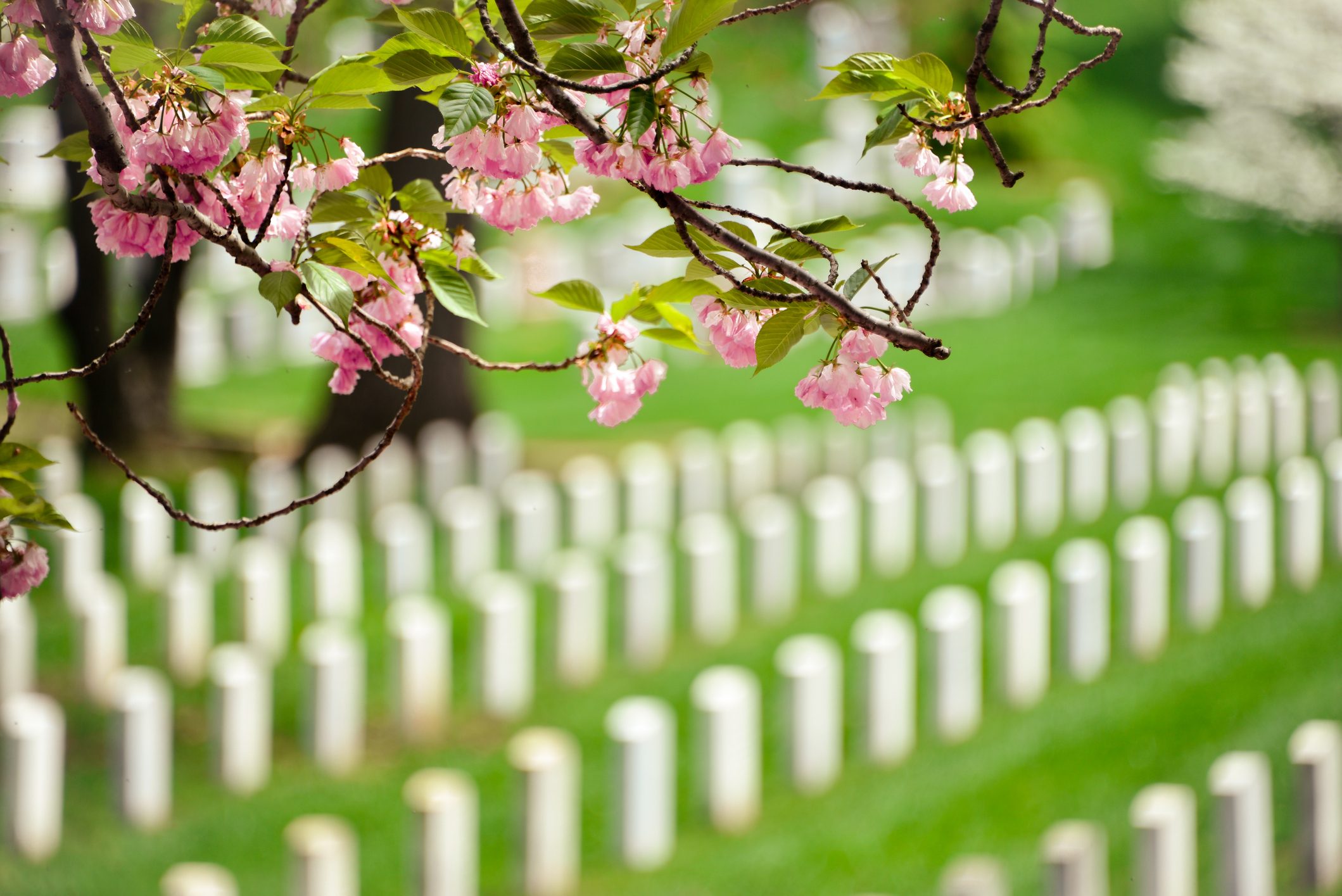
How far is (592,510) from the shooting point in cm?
739

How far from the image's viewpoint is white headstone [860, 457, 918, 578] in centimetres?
741

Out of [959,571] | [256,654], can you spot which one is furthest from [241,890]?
[959,571]

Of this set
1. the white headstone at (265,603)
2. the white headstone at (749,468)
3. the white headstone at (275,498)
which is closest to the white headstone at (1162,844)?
the white headstone at (265,603)

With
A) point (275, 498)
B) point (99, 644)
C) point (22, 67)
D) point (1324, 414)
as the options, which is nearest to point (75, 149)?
point (22, 67)

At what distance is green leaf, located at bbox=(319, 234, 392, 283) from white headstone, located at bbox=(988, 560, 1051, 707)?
4719 millimetres

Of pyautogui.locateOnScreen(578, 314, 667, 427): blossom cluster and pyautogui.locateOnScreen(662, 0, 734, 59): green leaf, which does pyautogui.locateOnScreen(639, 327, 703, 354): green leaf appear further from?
pyautogui.locateOnScreen(662, 0, 734, 59): green leaf

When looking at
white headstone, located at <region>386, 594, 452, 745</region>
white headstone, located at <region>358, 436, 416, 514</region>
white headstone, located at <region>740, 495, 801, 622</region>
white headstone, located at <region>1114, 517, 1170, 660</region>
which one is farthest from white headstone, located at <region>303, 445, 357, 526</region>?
white headstone, located at <region>1114, 517, 1170, 660</region>

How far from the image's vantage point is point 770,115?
79.4 ft

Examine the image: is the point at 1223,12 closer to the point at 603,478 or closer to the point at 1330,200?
the point at 1330,200

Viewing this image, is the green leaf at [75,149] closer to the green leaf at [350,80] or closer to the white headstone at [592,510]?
the green leaf at [350,80]

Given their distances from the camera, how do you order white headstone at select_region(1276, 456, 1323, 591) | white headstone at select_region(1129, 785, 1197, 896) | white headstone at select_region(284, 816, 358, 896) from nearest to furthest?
1. white headstone at select_region(284, 816, 358, 896)
2. white headstone at select_region(1129, 785, 1197, 896)
3. white headstone at select_region(1276, 456, 1323, 591)

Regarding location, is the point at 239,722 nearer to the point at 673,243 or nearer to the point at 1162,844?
the point at 1162,844

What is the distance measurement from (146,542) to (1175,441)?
6267 mm

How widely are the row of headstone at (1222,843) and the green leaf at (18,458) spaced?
246 centimetres
